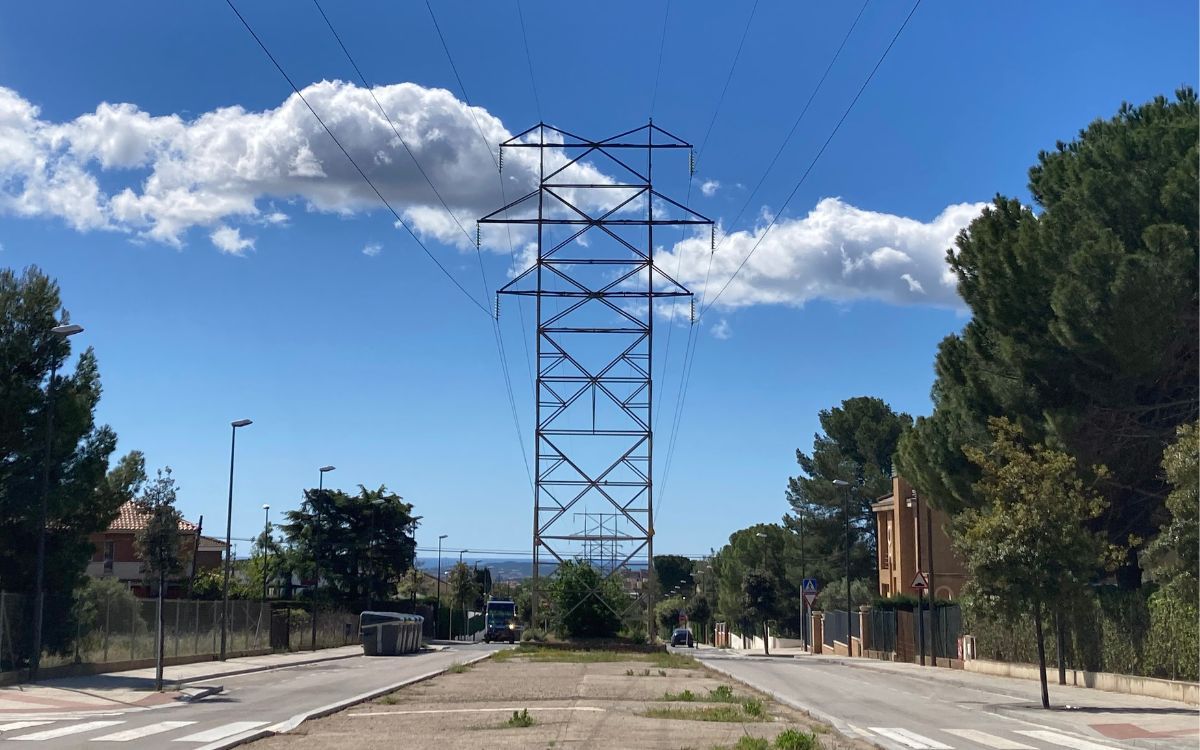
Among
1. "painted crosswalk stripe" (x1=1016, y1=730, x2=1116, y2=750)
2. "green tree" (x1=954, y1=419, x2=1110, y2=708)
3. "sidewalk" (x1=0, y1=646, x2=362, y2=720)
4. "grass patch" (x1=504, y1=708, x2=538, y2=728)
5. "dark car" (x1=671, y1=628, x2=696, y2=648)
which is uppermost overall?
"green tree" (x1=954, y1=419, x2=1110, y2=708)

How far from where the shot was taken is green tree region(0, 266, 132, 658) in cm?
3097

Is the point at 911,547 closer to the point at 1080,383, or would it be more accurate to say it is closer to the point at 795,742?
the point at 1080,383

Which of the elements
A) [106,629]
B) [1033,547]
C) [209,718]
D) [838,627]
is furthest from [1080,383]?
[838,627]

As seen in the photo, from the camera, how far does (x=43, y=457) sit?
30938 mm

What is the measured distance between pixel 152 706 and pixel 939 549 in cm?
4757

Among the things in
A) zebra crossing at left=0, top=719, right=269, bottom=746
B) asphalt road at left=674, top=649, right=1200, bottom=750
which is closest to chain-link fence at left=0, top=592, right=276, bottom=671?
zebra crossing at left=0, top=719, right=269, bottom=746

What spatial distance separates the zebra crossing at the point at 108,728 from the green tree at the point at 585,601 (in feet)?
101

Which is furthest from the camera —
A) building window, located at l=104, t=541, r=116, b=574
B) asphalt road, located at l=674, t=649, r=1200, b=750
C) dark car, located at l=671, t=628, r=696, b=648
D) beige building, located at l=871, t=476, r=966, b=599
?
dark car, located at l=671, t=628, r=696, b=648

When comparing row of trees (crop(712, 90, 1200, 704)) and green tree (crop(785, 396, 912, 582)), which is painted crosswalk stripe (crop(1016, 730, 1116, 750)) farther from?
green tree (crop(785, 396, 912, 582))

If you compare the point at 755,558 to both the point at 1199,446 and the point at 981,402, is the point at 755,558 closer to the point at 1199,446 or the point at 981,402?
the point at 981,402

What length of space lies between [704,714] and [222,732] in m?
7.38

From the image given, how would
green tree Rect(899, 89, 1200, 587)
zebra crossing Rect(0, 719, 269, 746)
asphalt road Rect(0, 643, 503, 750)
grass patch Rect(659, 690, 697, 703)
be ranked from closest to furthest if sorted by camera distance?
asphalt road Rect(0, 643, 503, 750) → zebra crossing Rect(0, 719, 269, 746) → grass patch Rect(659, 690, 697, 703) → green tree Rect(899, 89, 1200, 587)

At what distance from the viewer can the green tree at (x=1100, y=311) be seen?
1080 inches

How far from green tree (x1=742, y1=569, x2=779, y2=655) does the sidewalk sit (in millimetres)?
57800
